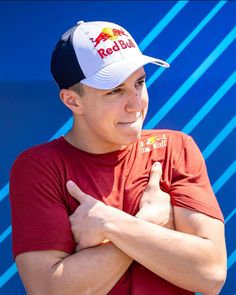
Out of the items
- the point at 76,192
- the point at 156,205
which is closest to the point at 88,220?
the point at 76,192

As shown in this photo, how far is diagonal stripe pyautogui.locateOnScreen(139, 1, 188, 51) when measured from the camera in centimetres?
281

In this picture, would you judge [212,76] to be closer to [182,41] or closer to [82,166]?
[182,41]

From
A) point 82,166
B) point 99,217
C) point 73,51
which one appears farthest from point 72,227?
point 73,51

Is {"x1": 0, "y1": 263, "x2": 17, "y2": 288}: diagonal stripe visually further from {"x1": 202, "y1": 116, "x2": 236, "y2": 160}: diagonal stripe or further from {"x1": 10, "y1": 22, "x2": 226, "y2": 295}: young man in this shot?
{"x1": 202, "y1": 116, "x2": 236, "y2": 160}: diagonal stripe

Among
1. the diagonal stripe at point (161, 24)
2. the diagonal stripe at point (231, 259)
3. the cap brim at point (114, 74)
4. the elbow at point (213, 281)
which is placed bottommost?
→ the diagonal stripe at point (231, 259)

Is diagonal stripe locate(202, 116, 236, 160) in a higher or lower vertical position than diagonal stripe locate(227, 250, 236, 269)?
higher

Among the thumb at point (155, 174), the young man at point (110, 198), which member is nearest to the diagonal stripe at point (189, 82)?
the young man at point (110, 198)

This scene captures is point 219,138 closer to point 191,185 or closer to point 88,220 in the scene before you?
point 191,185

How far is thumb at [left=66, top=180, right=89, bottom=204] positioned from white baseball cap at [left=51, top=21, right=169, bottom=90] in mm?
318

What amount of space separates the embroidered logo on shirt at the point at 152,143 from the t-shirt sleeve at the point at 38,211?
0.34 m

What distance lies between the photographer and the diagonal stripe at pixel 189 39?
2809 mm

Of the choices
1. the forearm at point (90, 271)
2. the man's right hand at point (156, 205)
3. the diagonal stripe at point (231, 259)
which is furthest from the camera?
the diagonal stripe at point (231, 259)

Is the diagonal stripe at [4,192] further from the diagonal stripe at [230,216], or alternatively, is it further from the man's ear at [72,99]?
the diagonal stripe at [230,216]

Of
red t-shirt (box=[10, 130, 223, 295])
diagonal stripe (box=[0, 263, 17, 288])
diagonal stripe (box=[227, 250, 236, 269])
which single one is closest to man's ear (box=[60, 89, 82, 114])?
red t-shirt (box=[10, 130, 223, 295])
